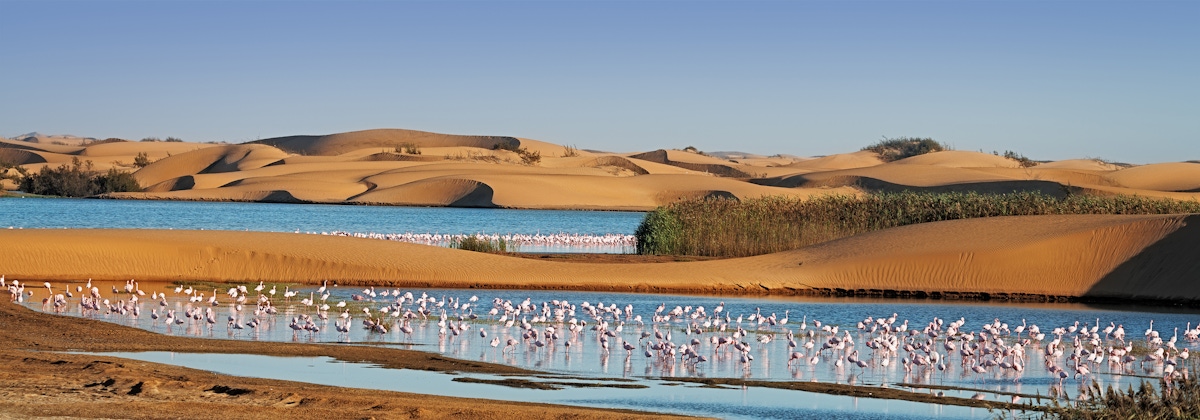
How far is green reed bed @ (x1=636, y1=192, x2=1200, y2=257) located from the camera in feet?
A: 102

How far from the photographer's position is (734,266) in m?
25.4

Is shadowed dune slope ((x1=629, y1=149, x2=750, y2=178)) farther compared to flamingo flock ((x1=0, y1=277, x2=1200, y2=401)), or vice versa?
shadowed dune slope ((x1=629, y1=149, x2=750, y2=178))

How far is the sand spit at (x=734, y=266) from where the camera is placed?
23719 mm

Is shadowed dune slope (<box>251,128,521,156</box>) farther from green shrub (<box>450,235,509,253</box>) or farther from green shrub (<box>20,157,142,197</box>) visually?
green shrub (<box>450,235,509,253</box>)

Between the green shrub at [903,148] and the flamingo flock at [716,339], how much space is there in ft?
493

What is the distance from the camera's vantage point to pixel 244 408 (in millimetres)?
9414

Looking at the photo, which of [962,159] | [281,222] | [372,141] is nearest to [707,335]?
[281,222]

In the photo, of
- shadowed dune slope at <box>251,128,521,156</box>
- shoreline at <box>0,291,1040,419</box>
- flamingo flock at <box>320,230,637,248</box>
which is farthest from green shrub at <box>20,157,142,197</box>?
shoreline at <box>0,291,1040,419</box>

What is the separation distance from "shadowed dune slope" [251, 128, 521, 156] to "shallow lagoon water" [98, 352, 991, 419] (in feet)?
473

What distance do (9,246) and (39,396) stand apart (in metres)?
15.7

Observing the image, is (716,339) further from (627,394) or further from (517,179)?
(517,179)

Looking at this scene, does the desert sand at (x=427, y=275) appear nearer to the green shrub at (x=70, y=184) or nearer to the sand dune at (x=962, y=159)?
the green shrub at (x=70, y=184)

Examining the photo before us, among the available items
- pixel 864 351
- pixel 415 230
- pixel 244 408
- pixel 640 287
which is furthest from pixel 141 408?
pixel 415 230

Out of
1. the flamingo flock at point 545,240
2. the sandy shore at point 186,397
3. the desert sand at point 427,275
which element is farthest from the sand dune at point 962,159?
the sandy shore at point 186,397
